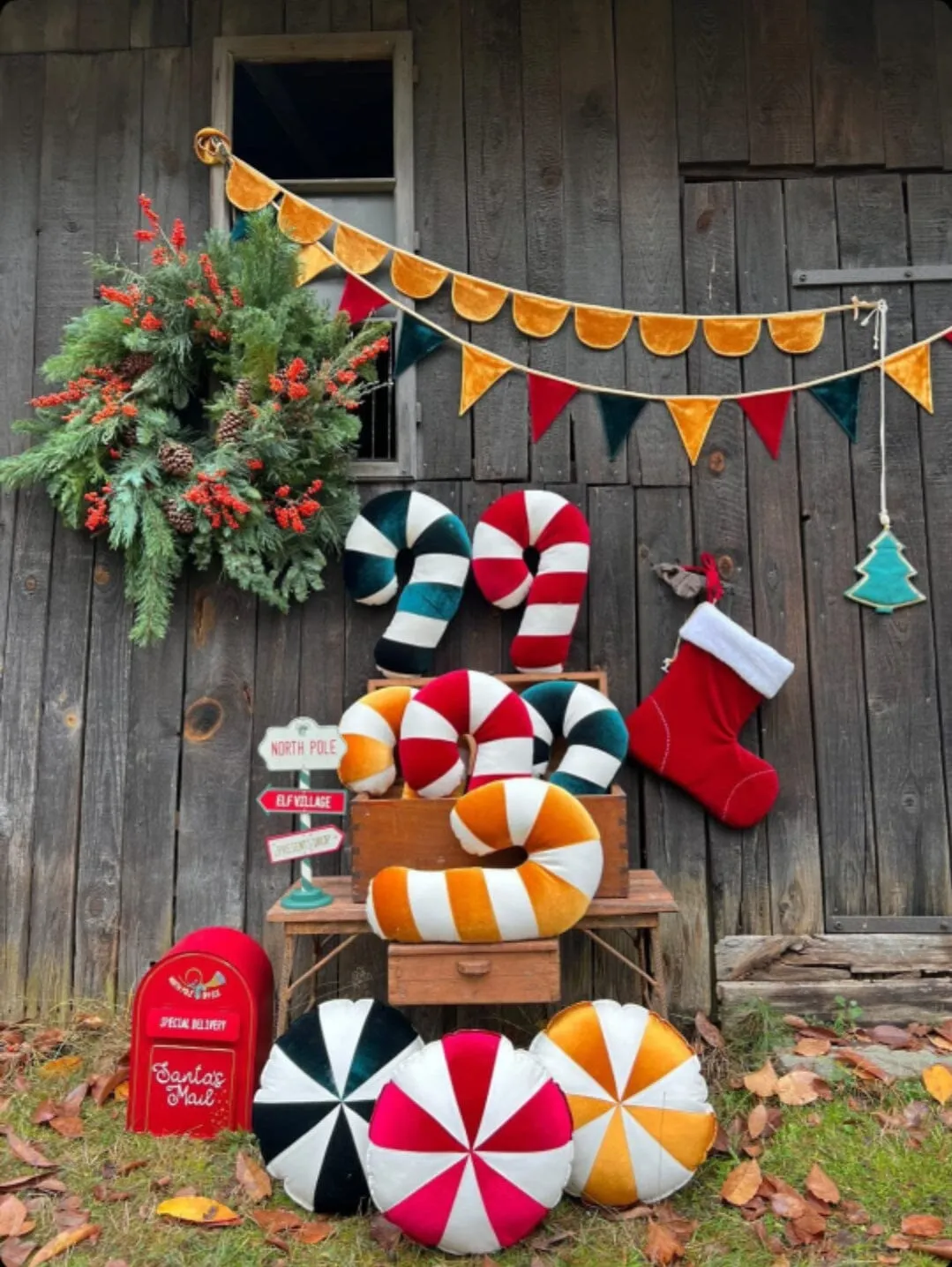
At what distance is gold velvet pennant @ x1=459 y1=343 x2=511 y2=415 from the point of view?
3.41 meters

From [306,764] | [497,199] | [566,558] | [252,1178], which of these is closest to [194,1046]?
[252,1178]

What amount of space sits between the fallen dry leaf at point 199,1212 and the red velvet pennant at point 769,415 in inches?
109

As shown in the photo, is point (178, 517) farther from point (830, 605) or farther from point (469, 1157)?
point (830, 605)

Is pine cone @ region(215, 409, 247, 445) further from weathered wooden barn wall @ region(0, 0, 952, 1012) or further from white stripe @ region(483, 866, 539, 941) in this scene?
white stripe @ region(483, 866, 539, 941)

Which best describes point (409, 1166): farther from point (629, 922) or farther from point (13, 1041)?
point (13, 1041)

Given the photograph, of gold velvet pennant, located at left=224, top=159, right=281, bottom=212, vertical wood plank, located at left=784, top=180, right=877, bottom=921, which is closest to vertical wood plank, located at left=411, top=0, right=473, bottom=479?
gold velvet pennant, located at left=224, top=159, right=281, bottom=212

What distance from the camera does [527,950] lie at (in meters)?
2.46

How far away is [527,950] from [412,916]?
0.31 m

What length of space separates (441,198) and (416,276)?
0.33 m

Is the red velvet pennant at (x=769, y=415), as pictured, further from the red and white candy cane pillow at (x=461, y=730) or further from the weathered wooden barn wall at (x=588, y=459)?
the red and white candy cane pillow at (x=461, y=730)

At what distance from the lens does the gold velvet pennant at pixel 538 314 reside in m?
3.41

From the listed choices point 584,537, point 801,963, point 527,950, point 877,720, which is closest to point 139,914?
point 527,950

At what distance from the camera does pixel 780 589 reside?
3.35 meters

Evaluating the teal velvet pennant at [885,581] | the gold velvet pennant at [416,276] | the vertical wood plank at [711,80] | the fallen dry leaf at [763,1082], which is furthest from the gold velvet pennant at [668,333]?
the fallen dry leaf at [763,1082]
